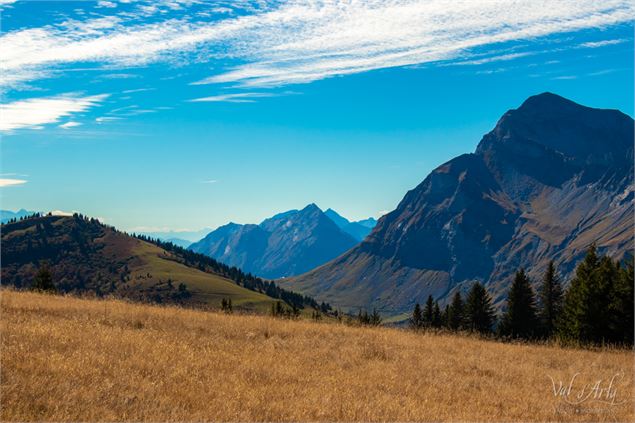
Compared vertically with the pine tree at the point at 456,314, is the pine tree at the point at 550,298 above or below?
above

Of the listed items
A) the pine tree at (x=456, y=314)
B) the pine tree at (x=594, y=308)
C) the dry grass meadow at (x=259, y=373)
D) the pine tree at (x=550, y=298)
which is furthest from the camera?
the pine tree at (x=456, y=314)

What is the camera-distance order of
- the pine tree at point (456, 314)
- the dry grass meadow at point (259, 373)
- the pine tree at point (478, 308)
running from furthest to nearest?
the pine tree at point (456, 314) → the pine tree at point (478, 308) → the dry grass meadow at point (259, 373)

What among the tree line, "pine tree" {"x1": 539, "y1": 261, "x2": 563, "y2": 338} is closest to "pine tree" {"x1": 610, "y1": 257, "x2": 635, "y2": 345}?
the tree line

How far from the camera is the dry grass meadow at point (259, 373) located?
9.97m

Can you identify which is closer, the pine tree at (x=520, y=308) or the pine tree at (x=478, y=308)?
the pine tree at (x=520, y=308)

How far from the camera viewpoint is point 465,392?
13555 mm

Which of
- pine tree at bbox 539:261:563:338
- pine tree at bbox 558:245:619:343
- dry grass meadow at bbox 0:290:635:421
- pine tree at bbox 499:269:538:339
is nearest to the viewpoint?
dry grass meadow at bbox 0:290:635:421

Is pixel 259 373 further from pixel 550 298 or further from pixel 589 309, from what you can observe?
pixel 550 298

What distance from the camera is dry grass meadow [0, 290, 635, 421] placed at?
32.7 ft

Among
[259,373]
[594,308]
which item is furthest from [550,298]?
[259,373]

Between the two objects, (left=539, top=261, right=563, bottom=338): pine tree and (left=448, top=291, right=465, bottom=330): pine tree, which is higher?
(left=539, top=261, right=563, bottom=338): pine tree

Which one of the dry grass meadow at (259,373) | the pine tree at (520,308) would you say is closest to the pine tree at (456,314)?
the pine tree at (520,308)

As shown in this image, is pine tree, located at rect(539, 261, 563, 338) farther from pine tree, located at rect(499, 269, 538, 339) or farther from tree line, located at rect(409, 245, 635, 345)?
pine tree, located at rect(499, 269, 538, 339)

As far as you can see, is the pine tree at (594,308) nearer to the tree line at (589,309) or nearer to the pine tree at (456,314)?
the tree line at (589,309)
